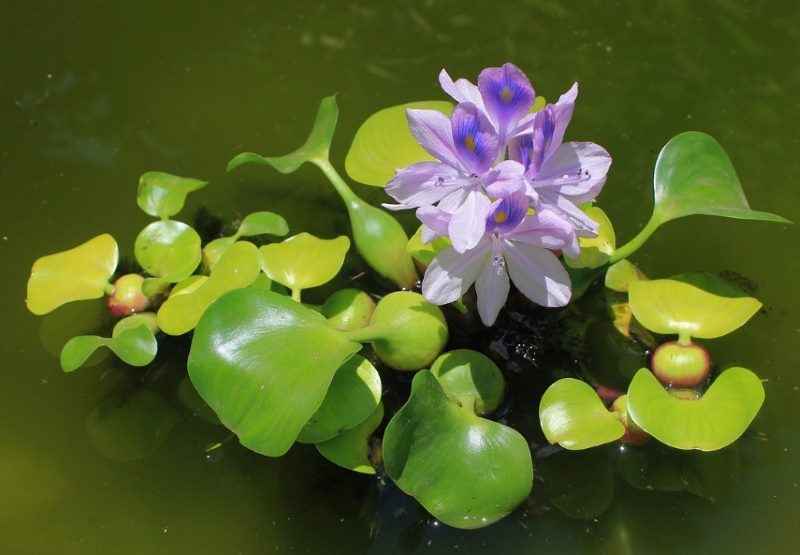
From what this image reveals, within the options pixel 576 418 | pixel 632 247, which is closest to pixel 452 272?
pixel 576 418

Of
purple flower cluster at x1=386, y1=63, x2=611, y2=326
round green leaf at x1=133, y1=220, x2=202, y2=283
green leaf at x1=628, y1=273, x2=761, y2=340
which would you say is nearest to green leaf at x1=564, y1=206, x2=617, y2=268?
green leaf at x1=628, y1=273, x2=761, y2=340

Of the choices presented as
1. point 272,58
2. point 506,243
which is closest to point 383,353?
point 506,243

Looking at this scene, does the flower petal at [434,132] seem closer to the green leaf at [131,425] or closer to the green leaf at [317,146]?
the green leaf at [317,146]

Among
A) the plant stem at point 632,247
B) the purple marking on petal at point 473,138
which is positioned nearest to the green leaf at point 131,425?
the purple marking on petal at point 473,138

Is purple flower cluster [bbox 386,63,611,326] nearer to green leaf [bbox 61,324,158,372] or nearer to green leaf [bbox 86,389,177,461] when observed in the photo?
green leaf [bbox 61,324,158,372]

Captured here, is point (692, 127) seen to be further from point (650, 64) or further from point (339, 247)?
point (339, 247)

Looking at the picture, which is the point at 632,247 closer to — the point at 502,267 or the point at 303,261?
the point at 502,267
